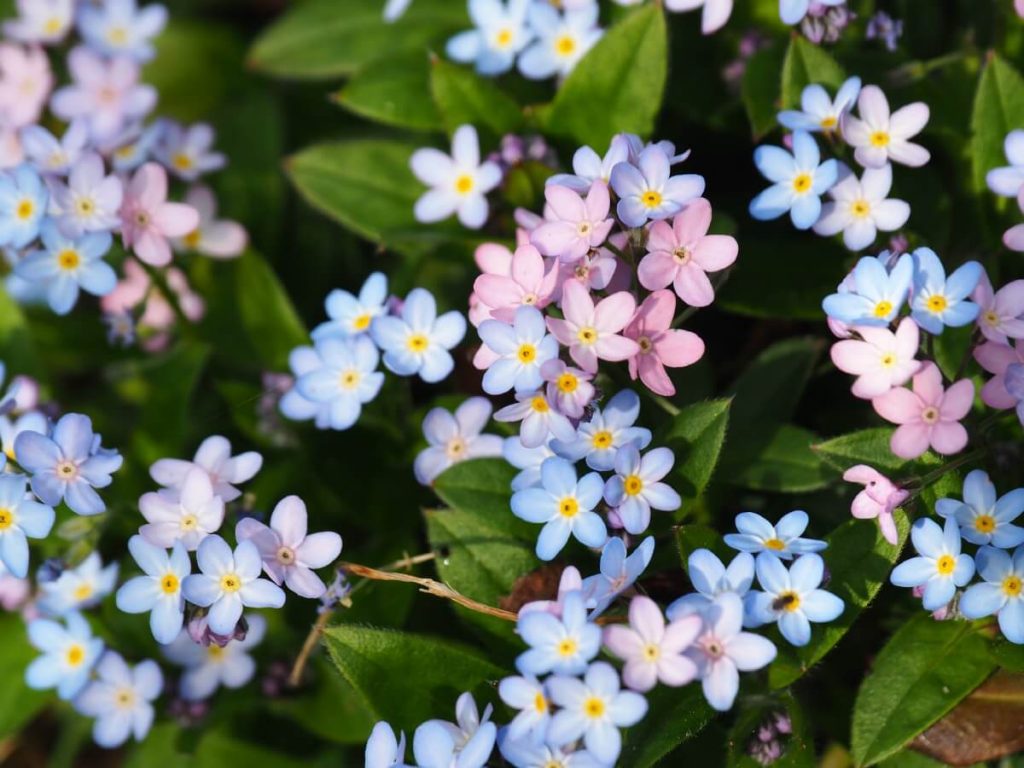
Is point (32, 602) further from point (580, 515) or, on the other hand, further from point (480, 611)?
point (580, 515)

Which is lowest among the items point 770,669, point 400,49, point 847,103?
point 770,669

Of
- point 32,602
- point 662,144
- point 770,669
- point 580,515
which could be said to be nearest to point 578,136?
point 662,144

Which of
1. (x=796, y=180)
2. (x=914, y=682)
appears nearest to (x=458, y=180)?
(x=796, y=180)

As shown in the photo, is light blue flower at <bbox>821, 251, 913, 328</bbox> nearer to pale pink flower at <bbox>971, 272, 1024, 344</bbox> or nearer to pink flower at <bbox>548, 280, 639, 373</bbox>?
pale pink flower at <bbox>971, 272, 1024, 344</bbox>

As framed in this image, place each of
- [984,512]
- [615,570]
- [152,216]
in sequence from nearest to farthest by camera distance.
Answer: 1. [615,570]
2. [984,512]
3. [152,216]

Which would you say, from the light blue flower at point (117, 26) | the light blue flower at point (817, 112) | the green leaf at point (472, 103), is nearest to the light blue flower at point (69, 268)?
the green leaf at point (472, 103)

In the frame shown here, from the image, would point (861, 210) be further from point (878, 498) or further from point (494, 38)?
point (494, 38)
